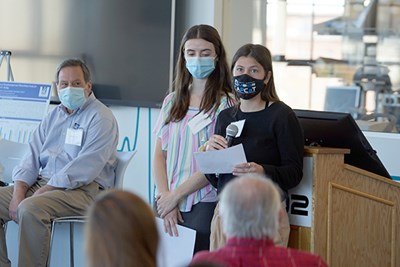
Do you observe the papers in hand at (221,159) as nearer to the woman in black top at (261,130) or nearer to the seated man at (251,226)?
the woman in black top at (261,130)

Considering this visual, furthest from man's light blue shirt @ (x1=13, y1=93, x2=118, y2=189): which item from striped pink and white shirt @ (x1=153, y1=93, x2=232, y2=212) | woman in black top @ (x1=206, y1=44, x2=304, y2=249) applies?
woman in black top @ (x1=206, y1=44, x2=304, y2=249)

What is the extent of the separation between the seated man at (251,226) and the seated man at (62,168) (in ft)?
8.24

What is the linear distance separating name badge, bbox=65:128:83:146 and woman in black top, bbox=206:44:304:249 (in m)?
1.43

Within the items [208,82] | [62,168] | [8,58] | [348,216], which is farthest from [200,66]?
[8,58]

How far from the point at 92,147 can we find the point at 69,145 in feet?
0.64

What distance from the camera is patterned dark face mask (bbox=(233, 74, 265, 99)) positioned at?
3.58 meters

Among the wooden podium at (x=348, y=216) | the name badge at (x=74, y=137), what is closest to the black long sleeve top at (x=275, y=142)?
the wooden podium at (x=348, y=216)

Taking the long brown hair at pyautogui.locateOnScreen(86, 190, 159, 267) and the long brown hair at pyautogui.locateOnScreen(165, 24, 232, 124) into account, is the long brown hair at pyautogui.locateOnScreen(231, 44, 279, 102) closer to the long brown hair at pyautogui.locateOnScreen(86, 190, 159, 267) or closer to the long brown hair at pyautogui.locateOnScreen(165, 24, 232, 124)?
the long brown hair at pyautogui.locateOnScreen(165, 24, 232, 124)

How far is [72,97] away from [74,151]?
33 cm

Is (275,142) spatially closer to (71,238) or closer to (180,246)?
(180,246)

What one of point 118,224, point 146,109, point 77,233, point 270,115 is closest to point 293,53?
point 146,109

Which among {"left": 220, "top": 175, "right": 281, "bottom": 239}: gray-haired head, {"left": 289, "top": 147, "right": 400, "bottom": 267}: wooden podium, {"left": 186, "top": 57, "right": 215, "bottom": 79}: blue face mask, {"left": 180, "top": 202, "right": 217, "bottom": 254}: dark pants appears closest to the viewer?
{"left": 220, "top": 175, "right": 281, "bottom": 239}: gray-haired head

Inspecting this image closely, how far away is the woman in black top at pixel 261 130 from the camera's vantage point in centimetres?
343

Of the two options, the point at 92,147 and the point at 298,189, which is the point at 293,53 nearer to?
the point at 92,147
